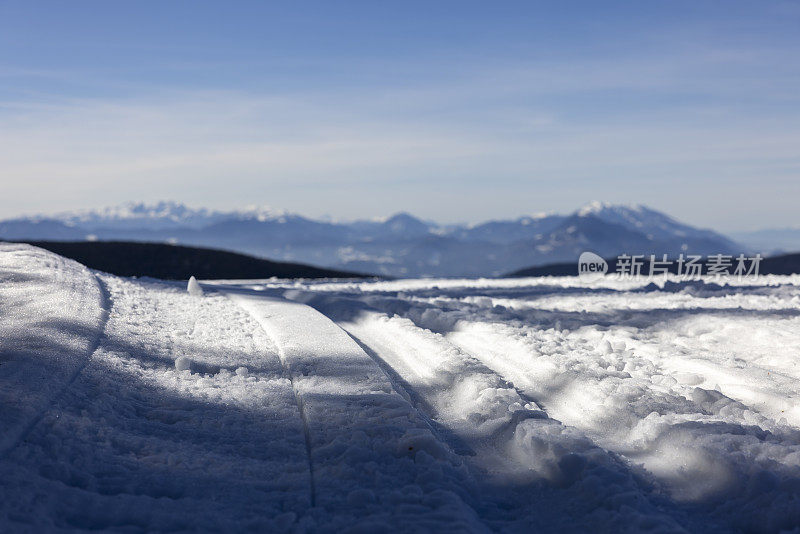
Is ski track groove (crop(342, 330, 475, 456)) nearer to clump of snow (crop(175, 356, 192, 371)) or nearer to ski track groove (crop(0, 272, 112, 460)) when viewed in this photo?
clump of snow (crop(175, 356, 192, 371))

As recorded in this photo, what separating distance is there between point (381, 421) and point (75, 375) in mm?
1815

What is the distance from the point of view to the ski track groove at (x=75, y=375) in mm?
2387

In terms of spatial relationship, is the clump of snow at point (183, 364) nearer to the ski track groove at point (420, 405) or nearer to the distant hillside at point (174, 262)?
the ski track groove at point (420, 405)

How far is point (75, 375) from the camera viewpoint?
3.24 metres

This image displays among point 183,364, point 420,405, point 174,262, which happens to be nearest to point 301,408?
point 420,405

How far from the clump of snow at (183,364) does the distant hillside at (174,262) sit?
31.7 ft

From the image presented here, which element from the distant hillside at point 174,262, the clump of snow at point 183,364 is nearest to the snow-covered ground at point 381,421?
the clump of snow at point 183,364

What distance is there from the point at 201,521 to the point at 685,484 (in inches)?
79.1

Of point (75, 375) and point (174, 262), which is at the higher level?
point (174, 262)

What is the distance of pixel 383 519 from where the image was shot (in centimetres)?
209

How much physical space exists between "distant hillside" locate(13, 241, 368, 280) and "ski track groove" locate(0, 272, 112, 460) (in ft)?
26.4

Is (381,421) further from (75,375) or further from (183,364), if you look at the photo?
(75,375)

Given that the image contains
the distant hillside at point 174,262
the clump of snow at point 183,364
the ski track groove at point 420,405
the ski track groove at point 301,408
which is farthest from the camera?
the distant hillside at point 174,262

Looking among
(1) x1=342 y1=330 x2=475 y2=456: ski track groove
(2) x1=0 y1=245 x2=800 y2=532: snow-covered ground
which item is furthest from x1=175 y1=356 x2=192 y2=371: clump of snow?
(1) x1=342 y1=330 x2=475 y2=456: ski track groove
